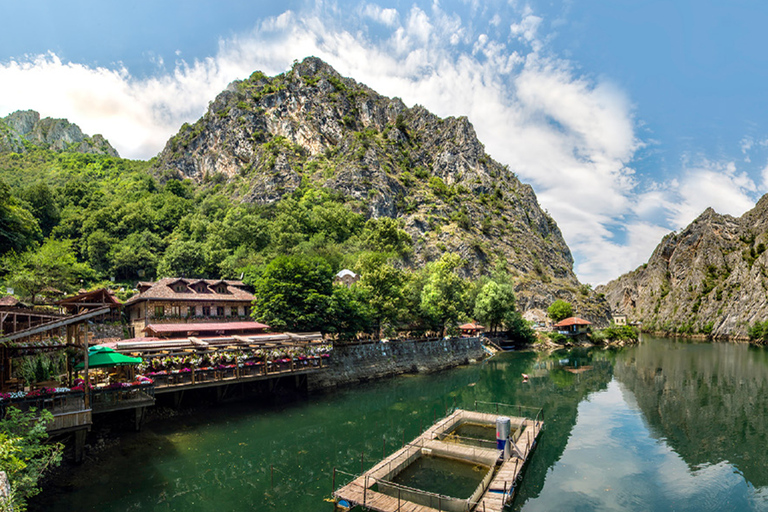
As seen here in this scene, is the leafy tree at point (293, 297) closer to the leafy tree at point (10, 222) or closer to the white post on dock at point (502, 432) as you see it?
the white post on dock at point (502, 432)

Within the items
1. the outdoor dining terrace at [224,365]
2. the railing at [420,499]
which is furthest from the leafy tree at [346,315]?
the railing at [420,499]

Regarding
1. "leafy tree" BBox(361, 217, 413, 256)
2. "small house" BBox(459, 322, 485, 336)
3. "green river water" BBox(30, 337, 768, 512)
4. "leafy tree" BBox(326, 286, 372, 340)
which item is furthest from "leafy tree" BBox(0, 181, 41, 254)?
"small house" BBox(459, 322, 485, 336)

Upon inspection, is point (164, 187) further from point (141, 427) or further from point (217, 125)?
point (141, 427)

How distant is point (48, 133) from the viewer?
6171 inches

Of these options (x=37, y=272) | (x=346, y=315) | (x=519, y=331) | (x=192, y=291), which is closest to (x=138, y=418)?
(x=346, y=315)

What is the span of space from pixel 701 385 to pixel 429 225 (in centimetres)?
7269

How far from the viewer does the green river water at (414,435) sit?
16.9 meters

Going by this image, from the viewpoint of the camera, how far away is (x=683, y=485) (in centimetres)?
1897

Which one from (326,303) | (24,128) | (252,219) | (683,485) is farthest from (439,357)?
(24,128)

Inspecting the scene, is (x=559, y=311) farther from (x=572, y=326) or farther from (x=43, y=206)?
(x=43, y=206)

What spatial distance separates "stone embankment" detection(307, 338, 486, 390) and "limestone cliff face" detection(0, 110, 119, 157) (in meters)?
166

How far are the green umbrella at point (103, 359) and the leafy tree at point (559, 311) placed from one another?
89.1 metres

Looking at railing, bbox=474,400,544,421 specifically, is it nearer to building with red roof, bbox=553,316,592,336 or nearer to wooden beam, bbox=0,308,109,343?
wooden beam, bbox=0,308,109,343

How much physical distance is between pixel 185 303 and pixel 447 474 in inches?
1403
